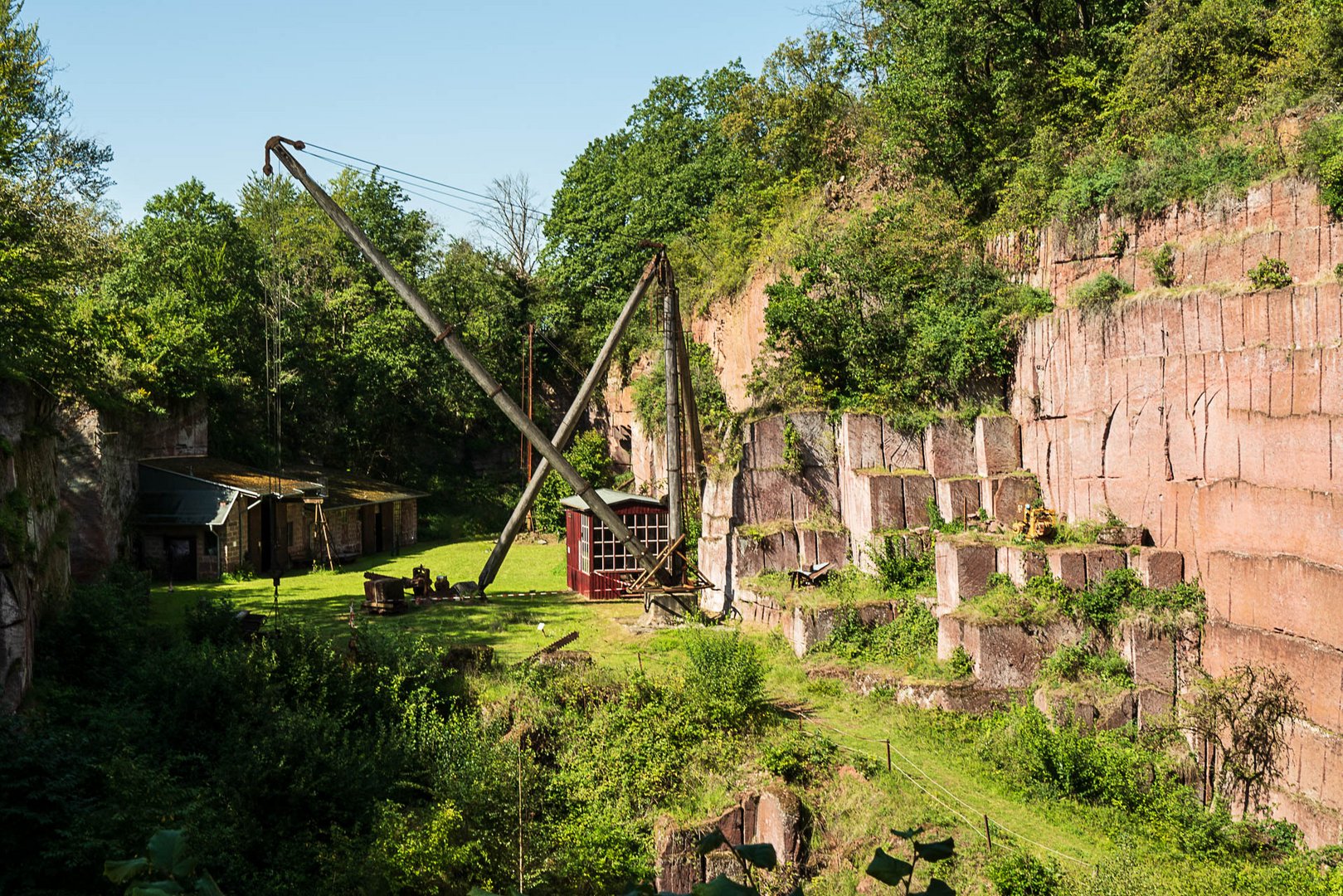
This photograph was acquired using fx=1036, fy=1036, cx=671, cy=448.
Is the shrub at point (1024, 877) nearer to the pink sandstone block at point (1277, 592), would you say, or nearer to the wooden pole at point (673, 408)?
the pink sandstone block at point (1277, 592)

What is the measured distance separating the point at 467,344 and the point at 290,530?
1169cm

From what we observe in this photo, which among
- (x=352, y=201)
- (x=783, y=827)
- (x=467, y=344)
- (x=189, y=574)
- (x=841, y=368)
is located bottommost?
(x=783, y=827)

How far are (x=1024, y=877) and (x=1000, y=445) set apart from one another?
29.0 ft

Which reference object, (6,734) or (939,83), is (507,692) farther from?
(939,83)

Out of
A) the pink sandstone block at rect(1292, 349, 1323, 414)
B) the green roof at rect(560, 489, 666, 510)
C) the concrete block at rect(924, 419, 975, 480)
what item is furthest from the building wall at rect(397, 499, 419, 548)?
the pink sandstone block at rect(1292, 349, 1323, 414)

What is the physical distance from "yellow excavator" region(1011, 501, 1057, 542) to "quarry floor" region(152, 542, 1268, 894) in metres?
3.37

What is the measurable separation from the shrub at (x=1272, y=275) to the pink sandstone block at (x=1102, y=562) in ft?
13.8

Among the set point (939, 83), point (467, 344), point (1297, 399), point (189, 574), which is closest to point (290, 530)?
point (189, 574)

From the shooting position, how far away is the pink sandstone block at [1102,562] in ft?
50.2

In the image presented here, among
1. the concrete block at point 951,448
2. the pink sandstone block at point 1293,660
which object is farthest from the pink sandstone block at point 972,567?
the pink sandstone block at point 1293,660

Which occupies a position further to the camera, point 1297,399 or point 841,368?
point 841,368

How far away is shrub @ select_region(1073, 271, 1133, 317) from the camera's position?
16562 millimetres

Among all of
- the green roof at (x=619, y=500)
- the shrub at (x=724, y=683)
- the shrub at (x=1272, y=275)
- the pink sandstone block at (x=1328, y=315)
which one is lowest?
the shrub at (x=724, y=683)

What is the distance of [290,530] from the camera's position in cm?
2705
